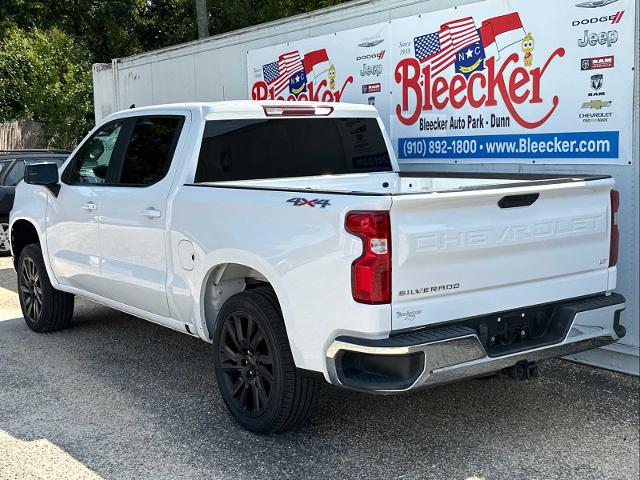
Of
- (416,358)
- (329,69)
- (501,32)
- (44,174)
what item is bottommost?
(416,358)

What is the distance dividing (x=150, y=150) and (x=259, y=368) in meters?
1.92

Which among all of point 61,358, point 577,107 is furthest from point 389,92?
point 61,358

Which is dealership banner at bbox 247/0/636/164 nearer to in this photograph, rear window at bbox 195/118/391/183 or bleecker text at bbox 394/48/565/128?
bleecker text at bbox 394/48/565/128

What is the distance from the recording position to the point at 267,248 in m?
4.12

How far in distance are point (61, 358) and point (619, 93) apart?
4572 millimetres

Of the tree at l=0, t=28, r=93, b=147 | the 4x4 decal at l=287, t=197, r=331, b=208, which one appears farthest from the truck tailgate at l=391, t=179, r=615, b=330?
the tree at l=0, t=28, r=93, b=147

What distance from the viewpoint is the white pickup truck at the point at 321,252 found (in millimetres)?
3662

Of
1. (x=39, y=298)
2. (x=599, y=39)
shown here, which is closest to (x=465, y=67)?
(x=599, y=39)

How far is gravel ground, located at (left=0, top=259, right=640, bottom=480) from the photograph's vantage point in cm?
407

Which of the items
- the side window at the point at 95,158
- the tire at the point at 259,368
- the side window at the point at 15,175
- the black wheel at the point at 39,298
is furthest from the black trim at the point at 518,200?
the side window at the point at 15,175

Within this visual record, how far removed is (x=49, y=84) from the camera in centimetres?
2372

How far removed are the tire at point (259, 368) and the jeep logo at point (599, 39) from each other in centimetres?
291

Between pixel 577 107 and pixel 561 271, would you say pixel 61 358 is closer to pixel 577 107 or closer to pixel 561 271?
pixel 561 271

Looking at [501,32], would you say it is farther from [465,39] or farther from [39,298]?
[39,298]
